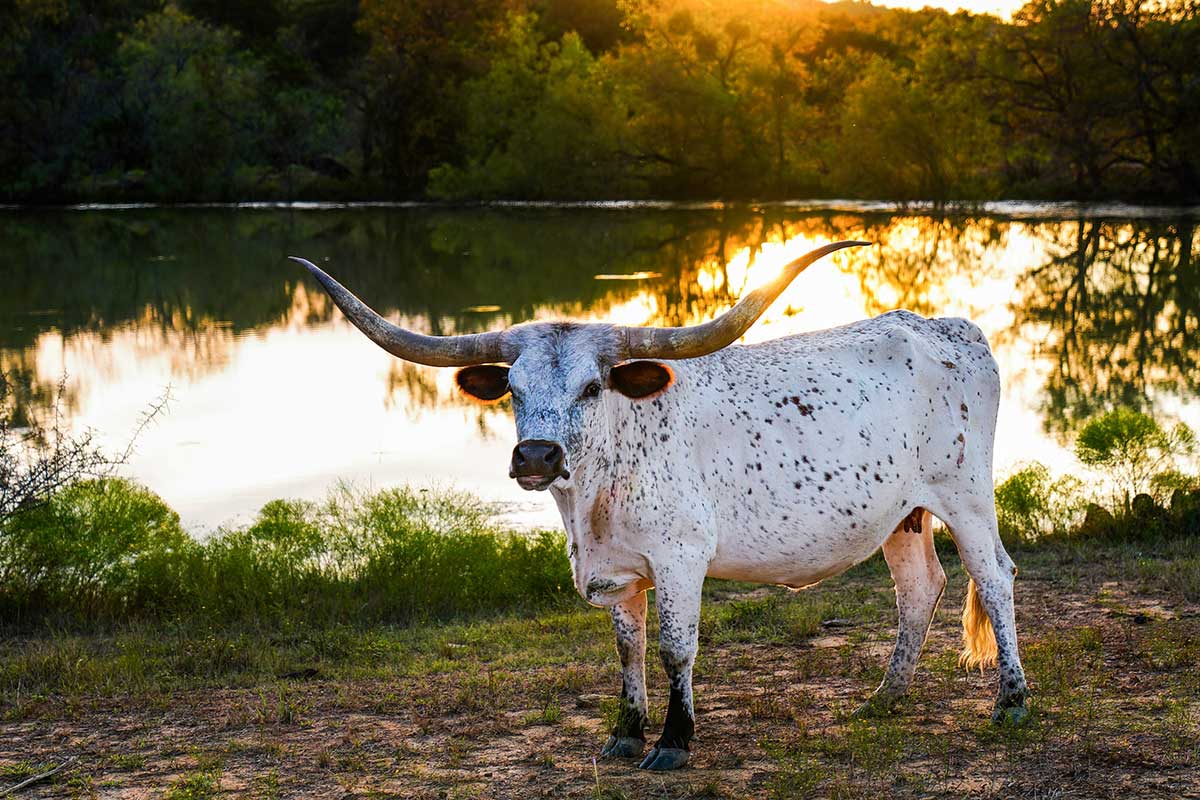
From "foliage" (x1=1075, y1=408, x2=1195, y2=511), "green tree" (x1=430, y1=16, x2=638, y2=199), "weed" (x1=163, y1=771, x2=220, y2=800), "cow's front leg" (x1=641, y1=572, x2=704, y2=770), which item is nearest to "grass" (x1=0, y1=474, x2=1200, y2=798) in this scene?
"weed" (x1=163, y1=771, x2=220, y2=800)

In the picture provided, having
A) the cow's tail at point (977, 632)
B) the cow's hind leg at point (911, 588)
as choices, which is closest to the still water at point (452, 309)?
the cow's hind leg at point (911, 588)

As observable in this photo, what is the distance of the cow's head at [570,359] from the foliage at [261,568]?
323 centimetres

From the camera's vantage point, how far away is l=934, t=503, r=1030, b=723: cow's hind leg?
18.1 feet

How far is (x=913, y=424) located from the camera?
5.62 metres

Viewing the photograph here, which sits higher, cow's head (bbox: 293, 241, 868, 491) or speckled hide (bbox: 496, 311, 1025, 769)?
cow's head (bbox: 293, 241, 868, 491)

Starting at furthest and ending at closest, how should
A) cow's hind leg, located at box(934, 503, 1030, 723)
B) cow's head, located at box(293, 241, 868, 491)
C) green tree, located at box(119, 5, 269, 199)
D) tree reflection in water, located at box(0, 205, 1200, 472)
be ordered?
1. green tree, located at box(119, 5, 269, 199)
2. tree reflection in water, located at box(0, 205, 1200, 472)
3. cow's hind leg, located at box(934, 503, 1030, 723)
4. cow's head, located at box(293, 241, 868, 491)

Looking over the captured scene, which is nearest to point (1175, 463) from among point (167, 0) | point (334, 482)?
point (334, 482)

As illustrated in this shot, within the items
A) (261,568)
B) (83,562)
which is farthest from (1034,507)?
(83,562)

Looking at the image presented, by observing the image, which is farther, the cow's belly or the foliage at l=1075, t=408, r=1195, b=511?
the foliage at l=1075, t=408, r=1195, b=511

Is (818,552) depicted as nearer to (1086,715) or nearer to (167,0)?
(1086,715)

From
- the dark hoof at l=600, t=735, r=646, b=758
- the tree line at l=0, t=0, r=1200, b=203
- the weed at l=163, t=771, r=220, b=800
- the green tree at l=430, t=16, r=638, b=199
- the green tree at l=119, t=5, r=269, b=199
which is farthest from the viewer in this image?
the green tree at l=119, t=5, r=269, b=199

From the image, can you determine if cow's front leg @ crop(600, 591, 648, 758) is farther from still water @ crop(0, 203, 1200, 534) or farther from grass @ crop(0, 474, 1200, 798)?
still water @ crop(0, 203, 1200, 534)

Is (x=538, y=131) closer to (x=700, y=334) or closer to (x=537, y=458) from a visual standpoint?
(x=700, y=334)

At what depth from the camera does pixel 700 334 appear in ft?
16.5
